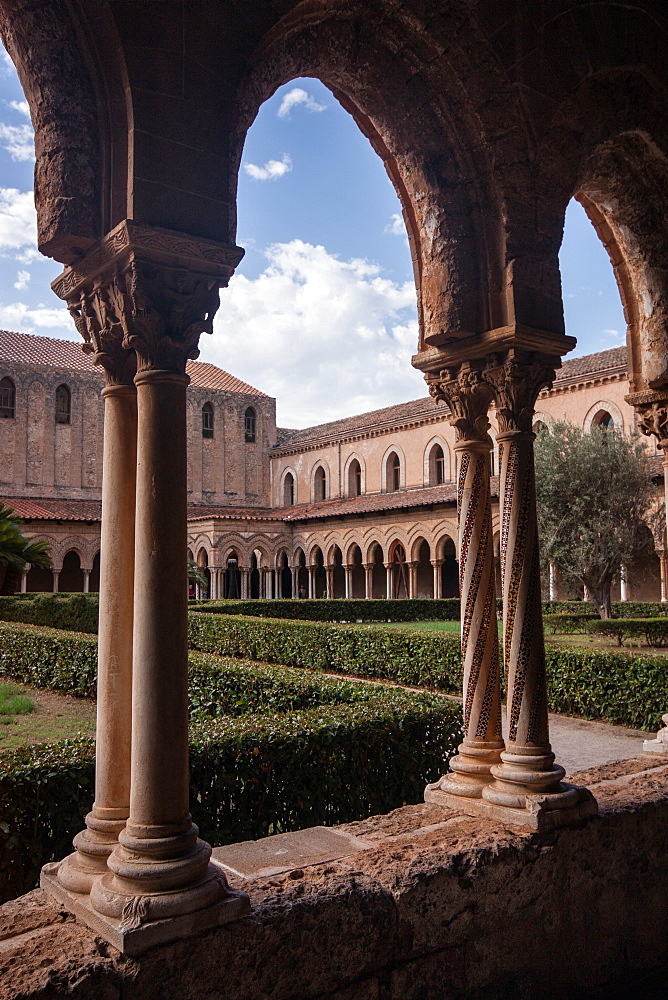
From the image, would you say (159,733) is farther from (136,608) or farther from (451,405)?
(451,405)

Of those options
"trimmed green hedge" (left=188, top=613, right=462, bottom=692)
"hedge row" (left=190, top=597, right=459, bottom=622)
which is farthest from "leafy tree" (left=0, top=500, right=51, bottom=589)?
"trimmed green hedge" (left=188, top=613, right=462, bottom=692)

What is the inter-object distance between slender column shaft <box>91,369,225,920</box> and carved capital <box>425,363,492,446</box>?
1599mm

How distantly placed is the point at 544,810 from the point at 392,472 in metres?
31.3

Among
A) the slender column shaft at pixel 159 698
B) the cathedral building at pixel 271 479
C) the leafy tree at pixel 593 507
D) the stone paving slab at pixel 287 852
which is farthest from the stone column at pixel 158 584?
the cathedral building at pixel 271 479

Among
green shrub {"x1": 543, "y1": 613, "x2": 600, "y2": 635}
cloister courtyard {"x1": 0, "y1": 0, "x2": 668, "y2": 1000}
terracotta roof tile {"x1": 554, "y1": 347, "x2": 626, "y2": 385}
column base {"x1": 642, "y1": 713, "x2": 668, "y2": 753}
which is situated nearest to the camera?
cloister courtyard {"x1": 0, "y1": 0, "x2": 668, "y2": 1000}

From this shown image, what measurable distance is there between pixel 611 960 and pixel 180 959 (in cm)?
201

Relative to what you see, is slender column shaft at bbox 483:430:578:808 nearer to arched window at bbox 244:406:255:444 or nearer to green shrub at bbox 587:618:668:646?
green shrub at bbox 587:618:668:646

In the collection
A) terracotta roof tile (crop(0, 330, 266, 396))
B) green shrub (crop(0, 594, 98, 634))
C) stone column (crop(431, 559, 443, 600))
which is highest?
terracotta roof tile (crop(0, 330, 266, 396))

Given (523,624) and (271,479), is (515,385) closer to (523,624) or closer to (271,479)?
(523,624)

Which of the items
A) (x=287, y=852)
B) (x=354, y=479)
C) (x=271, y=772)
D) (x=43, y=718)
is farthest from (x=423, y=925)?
(x=354, y=479)

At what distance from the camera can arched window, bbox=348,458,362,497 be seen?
36.2m

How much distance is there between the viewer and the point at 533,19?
396 cm

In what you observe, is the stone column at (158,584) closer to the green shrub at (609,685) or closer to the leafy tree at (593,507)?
the green shrub at (609,685)

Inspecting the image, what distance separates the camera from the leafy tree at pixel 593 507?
18.5 metres
